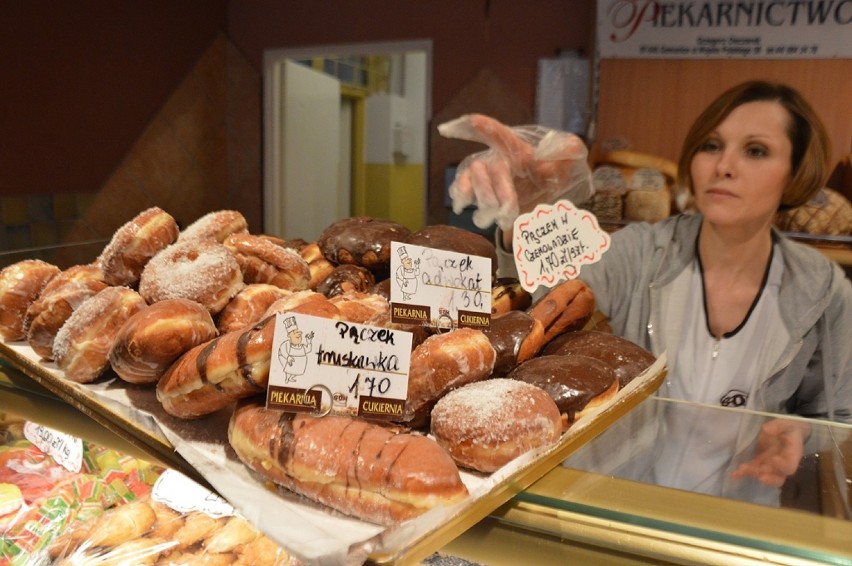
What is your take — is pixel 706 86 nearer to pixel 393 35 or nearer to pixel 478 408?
pixel 393 35

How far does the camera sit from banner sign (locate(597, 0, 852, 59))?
2.95 meters

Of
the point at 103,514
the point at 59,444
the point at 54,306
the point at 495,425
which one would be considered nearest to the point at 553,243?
the point at 495,425

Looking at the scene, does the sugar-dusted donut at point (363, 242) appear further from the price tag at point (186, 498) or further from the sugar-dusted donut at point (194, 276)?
the price tag at point (186, 498)

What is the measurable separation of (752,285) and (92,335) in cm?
149

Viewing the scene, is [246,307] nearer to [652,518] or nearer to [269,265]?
[269,265]

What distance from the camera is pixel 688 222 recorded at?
183cm

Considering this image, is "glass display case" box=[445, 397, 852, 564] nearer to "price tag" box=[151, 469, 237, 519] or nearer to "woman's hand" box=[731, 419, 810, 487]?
"woman's hand" box=[731, 419, 810, 487]

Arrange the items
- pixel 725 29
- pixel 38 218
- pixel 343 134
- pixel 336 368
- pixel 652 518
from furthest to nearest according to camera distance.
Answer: pixel 343 134
pixel 38 218
pixel 725 29
pixel 336 368
pixel 652 518

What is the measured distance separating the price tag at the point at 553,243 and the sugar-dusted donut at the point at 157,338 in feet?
1.61

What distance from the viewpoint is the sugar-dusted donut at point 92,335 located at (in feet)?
3.24

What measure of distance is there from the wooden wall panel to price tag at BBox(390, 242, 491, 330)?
8.58ft

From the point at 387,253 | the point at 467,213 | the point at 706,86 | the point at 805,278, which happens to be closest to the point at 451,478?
the point at 387,253

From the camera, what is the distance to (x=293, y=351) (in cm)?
74

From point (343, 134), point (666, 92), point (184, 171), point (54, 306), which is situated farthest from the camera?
point (343, 134)
